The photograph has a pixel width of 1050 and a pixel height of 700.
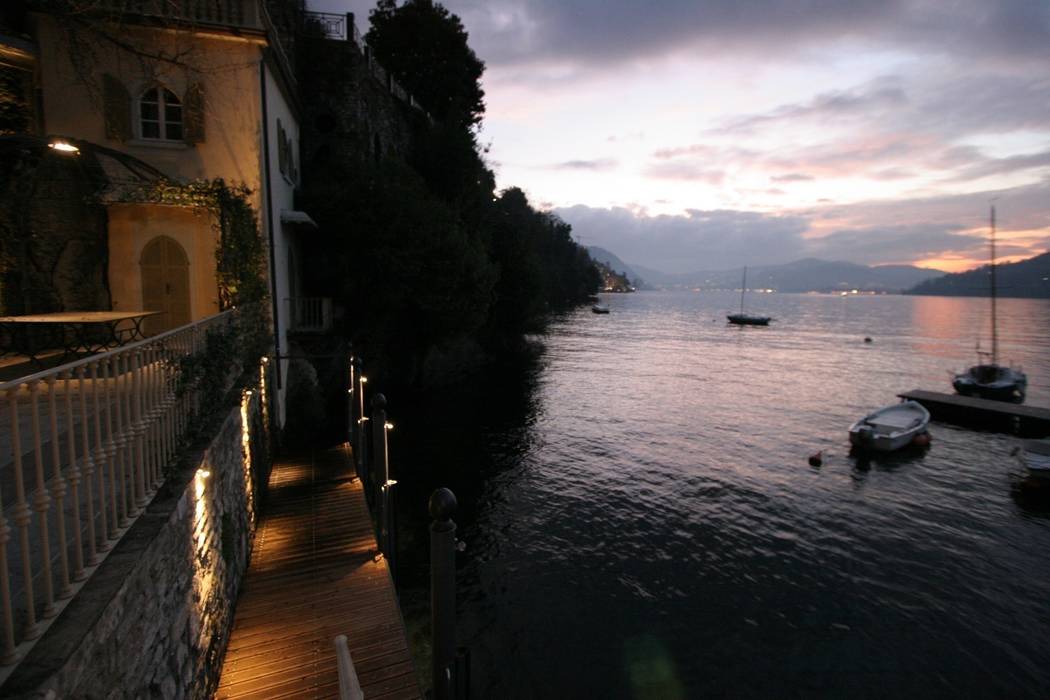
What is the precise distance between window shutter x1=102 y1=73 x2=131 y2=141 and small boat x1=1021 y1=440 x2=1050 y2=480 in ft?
→ 98.9

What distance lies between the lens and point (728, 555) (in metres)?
14.8

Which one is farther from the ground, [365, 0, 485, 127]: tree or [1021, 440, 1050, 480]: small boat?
[365, 0, 485, 127]: tree

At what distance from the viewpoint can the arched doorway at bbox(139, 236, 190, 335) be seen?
14.0 metres

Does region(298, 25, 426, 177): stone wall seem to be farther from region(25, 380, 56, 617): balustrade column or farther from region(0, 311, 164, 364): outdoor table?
region(25, 380, 56, 617): balustrade column

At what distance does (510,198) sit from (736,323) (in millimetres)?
47800

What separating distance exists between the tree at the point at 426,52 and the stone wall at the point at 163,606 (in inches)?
1388

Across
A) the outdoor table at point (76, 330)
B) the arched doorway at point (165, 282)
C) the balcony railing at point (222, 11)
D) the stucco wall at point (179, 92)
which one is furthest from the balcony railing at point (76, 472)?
the balcony railing at point (222, 11)

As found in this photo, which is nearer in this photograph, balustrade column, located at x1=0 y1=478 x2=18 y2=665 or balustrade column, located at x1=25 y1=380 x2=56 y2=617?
balustrade column, located at x1=0 y1=478 x2=18 y2=665

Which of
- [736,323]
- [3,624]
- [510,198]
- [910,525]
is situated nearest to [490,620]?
[3,624]

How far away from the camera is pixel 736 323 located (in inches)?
3711

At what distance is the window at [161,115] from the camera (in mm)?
13992

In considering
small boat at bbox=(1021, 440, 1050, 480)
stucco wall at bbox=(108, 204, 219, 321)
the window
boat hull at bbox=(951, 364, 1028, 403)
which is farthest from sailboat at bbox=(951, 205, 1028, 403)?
the window

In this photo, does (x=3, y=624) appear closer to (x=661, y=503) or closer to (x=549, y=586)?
(x=549, y=586)

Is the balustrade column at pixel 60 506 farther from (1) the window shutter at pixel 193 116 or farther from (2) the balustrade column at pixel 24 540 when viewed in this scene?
(1) the window shutter at pixel 193 116
